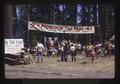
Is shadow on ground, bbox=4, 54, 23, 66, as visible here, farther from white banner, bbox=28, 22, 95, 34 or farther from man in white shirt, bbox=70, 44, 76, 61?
man in white shirt, bbox=70, 44, 76, 61

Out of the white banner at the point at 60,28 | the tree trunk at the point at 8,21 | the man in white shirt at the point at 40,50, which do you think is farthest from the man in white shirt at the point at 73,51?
the tree trunk at the point at 8,21

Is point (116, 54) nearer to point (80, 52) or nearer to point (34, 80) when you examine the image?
point (80, 52)

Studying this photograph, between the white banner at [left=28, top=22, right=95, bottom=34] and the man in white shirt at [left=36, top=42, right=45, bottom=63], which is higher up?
the white banner at [left=28, top=22, right=95, bottom=34]

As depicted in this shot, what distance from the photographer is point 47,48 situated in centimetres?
696

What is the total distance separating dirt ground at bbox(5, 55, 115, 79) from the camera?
22.6 ft

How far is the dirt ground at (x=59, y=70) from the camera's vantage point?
6.88m

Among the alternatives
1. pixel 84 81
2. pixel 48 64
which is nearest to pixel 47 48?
pixel 48 64

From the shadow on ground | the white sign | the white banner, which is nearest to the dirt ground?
the shadow on ground

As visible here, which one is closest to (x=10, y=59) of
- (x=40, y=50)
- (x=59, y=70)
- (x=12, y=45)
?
(x=12, y=45)

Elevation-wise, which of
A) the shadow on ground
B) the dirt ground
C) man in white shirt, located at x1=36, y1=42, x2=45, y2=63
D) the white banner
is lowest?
the dirt ground

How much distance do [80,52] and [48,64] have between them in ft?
1.48

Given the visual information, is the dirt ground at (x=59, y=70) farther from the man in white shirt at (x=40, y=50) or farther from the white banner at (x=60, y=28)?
the white banner at (x=60, y=28)

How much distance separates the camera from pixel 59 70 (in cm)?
688

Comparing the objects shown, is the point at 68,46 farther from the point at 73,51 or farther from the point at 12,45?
the point at 12,45
